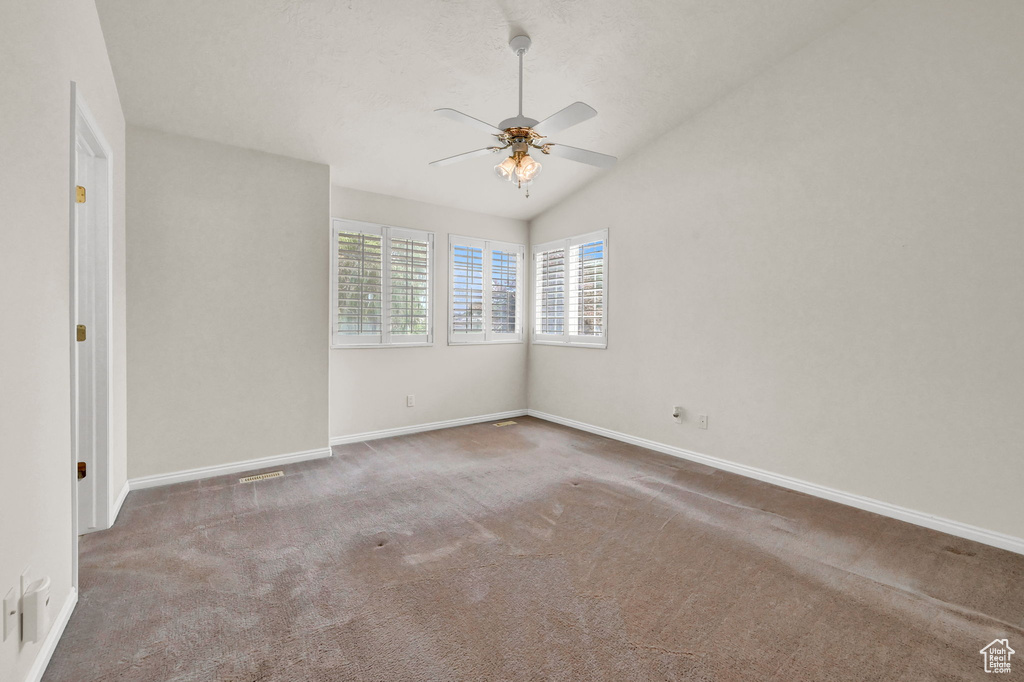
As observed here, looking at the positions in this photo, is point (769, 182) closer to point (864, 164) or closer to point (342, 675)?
point (864, 164)

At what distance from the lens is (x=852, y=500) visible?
319 cm

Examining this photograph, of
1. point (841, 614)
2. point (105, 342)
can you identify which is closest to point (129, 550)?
point (105, 342)

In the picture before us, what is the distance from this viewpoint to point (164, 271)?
3.39 metres

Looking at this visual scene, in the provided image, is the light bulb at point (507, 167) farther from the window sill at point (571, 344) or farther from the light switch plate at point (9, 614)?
the light switch plate at point (9, 614)

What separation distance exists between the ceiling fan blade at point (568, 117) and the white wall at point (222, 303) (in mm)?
2317

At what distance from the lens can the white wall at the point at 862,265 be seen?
2.63 m

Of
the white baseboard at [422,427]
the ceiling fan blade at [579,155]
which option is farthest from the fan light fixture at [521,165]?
the white baseboard at [422,427]

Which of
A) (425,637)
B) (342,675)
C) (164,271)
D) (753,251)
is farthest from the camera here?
(753,251)

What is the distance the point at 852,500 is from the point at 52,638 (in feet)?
14.2

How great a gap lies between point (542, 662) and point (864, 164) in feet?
11.6

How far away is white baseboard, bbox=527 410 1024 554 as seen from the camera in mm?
2639

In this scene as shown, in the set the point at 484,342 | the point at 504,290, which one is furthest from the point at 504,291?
the point at 484,342

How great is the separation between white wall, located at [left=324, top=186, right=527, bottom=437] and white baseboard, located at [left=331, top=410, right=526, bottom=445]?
5 centimetres

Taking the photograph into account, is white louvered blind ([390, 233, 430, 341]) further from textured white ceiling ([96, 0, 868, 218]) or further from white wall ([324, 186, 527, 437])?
textured white ceiling ([96, 0, 868, 218])
